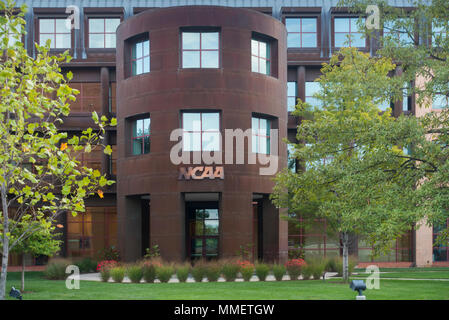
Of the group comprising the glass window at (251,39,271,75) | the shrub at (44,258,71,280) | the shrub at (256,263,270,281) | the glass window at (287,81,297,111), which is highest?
the glass window at (251,39,271,75)

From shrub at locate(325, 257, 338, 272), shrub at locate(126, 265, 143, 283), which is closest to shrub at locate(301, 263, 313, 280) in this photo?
shrub at locate(325, 257, 338, 272)

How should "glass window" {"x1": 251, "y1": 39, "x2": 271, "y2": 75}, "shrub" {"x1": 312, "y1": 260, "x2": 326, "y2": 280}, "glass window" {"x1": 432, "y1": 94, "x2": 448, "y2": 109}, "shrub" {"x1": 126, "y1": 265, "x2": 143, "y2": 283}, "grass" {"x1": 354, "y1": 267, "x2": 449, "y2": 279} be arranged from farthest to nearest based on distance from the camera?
"glass window" {"x1": 251, "y1": 39, "x2": 271, "y2": 75} → "grass" {"x1": 354, "y1": 267, "x2": 449, "y2": 279} → "shrub" {"x1": 312, "y1": 260, "x2": 326, "y2": 280} → "shrub" {"x1": 126, "y1": 265, "x2": 143, "y2": 283} → "glass window" {"x1": 432, "y1": 94, "x2": 448, "y2": 109}

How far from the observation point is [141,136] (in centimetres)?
3509

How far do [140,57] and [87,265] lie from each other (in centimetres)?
1344

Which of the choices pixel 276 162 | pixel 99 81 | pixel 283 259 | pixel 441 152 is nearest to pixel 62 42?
pixel 99 81

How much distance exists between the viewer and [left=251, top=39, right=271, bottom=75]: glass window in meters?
35.0

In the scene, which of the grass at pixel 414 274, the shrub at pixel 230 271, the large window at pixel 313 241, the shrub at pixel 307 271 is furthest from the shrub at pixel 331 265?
the large window at pixel 313 241

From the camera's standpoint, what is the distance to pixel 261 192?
112 feet

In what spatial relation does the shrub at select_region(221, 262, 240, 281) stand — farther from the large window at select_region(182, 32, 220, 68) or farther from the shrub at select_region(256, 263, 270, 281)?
the large window at select_region(182, 32, 220, 68)

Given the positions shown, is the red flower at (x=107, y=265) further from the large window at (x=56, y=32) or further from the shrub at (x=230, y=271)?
the large window at (x=56, y=32)

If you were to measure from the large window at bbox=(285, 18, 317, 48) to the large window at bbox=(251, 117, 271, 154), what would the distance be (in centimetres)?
1129

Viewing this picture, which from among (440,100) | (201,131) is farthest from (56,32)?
(440,100)

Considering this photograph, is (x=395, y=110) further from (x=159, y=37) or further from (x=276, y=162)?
(x=159, y=37)

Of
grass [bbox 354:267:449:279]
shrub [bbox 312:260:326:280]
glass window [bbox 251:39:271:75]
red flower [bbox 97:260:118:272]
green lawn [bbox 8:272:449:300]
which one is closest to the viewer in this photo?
green lawn [bbox 8:272:449:300]
